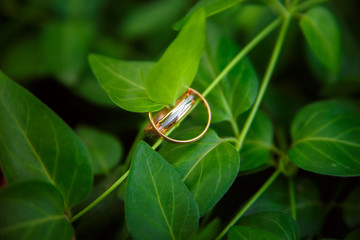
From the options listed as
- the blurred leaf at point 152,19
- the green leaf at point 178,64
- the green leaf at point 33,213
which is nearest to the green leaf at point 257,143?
the green leaf at point 178,64

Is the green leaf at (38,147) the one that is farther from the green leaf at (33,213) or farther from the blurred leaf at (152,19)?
the blurred leaf at (152,19)

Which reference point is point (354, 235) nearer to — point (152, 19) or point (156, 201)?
point (156, 201)

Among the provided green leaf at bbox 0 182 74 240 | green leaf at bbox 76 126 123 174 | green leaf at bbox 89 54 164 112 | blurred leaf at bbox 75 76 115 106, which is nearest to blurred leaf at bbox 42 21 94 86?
blurred leaf at bbox 75 76 115 106

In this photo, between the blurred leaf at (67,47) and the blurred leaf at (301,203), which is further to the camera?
the blurred leaf at (67,47)

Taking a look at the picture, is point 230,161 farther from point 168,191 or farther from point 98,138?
point 98,138

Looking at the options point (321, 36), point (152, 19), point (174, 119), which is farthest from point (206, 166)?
point (152, 19)

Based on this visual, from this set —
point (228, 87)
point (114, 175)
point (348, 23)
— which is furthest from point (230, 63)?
point (348, 23)

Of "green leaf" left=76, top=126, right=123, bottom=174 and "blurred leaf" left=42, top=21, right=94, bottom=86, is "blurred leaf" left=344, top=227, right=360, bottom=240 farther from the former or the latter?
"blurred leaf" left=42, top=21, right=94, bottom=86
